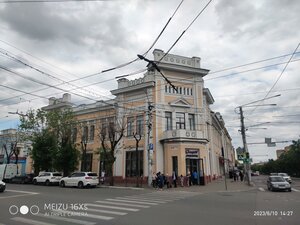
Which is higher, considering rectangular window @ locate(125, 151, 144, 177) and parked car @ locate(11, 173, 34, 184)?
rectangular window @ locate(125, 151, 144, 177)

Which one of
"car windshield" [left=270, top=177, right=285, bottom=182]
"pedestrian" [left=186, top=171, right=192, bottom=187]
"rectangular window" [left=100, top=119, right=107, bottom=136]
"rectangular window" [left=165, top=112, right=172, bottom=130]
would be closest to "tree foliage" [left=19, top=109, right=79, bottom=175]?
"rectangular window" [left=100, top=119, right=107, bottom=136]

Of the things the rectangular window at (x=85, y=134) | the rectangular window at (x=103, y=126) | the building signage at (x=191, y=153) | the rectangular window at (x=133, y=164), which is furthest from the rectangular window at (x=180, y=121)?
the rectangular window at (x=85, y=134)

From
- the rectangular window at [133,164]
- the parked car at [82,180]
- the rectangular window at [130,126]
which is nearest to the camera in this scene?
the parked car at [82,180]

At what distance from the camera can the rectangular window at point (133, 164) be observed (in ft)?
111

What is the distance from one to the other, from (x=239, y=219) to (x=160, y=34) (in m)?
7.55

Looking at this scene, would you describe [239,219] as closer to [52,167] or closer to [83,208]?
[83,208]

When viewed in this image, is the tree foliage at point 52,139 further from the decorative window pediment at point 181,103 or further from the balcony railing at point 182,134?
the decorative window pediment at point 181,103

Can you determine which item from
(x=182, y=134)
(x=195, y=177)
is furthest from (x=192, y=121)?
(x=195, y=177)

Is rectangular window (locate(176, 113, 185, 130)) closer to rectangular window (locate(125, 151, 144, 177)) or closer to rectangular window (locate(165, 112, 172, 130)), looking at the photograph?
rectangular window (locate(165, 112, 172, 130))

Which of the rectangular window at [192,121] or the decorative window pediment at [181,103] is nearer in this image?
the decorative window pediment at [181,103]

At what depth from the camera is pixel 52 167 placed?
127ft

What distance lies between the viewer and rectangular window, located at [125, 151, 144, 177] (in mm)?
33812

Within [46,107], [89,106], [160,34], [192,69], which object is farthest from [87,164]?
[160,34]

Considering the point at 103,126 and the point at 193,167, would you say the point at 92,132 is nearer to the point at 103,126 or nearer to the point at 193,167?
the point at 103,126
